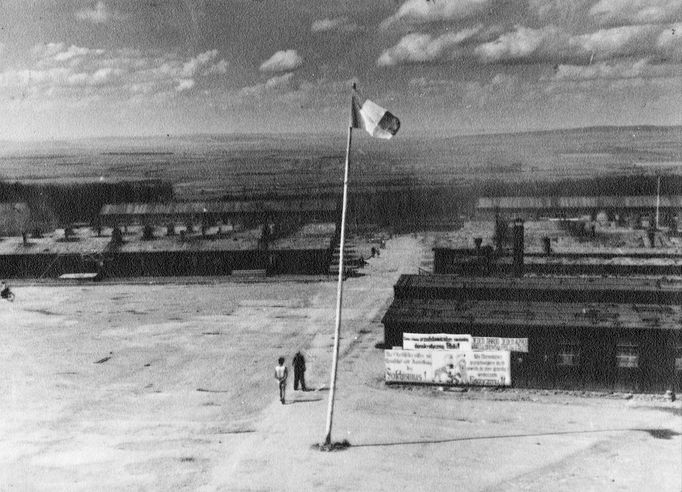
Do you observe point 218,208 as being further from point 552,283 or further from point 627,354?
point 627,354

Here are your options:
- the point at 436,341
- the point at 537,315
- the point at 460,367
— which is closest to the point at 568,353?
the point at 537,315

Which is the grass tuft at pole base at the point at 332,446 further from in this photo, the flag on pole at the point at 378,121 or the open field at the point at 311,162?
the open field at the point at 311,162

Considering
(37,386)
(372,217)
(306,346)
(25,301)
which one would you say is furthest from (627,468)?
(372,217)

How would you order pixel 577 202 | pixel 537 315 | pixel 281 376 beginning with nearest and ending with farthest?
pixel 281 376 → pixel 537 315 → pixel 577 202

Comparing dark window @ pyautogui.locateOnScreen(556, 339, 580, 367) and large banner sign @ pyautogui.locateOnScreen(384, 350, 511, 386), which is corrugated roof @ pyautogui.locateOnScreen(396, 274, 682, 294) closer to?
dark window @ pyautogui.locateOnScreen(556, 339, 580, 367)

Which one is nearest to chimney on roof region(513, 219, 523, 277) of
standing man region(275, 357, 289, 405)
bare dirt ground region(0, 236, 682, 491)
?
bare dirt ground region(0, 236, 682, 491)
